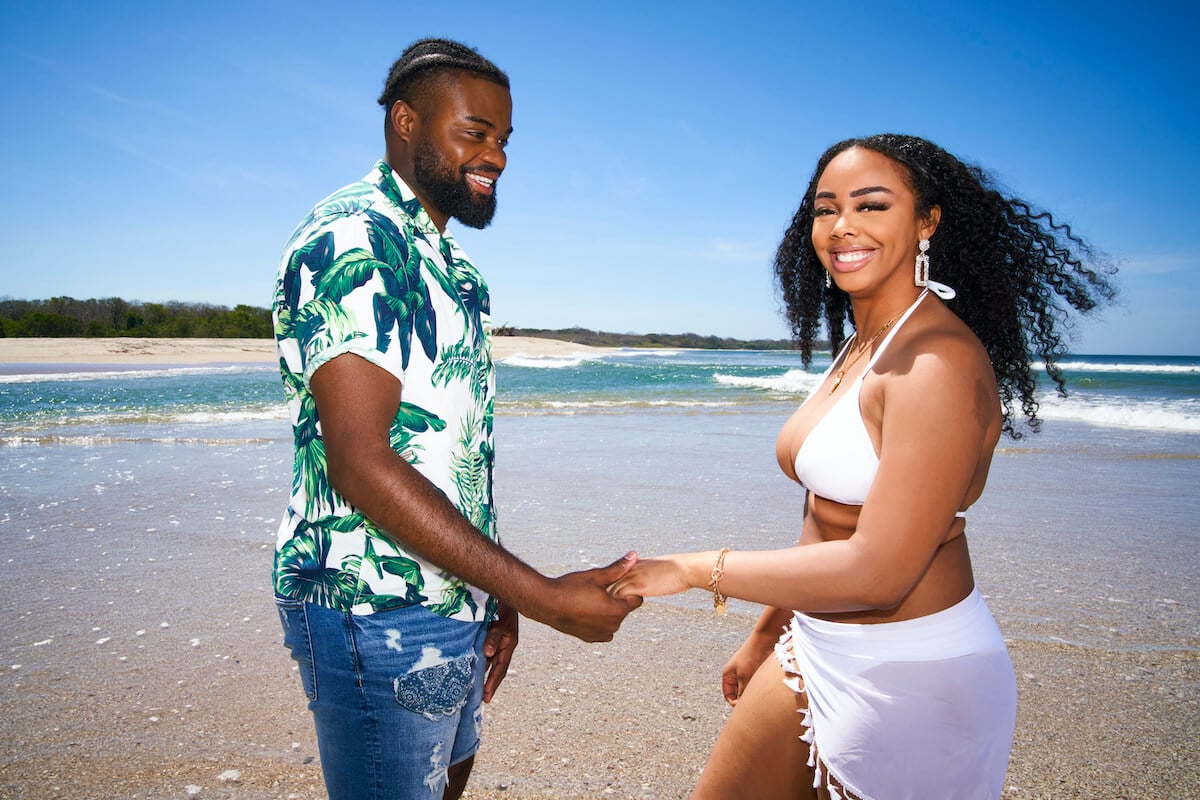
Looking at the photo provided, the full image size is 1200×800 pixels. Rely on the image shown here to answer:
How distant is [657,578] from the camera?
2.03 meters

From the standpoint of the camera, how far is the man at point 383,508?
4.97 feet

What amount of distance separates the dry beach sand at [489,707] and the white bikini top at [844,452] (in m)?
1.68

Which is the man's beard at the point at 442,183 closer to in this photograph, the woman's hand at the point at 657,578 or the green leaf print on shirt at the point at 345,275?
the green leaf print on shirt at the point at 345,275

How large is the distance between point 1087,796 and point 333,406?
3205mm

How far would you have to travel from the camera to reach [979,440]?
1680 mm

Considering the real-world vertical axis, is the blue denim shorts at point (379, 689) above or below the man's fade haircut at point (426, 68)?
below

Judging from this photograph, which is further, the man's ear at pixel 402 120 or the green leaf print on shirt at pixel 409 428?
the man's ear at pixel 402 120

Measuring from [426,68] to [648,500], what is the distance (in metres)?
6.15

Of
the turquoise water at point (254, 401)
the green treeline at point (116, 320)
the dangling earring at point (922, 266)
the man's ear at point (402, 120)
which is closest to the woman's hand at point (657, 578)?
the dangling earring at point (922, 266)

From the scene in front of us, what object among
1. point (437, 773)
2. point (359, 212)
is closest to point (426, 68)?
point (359, 212)

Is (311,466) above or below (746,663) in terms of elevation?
above

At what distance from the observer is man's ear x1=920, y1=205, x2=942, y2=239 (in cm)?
210

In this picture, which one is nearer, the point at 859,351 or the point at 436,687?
the point at 436,687

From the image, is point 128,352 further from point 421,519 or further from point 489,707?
point 421,519
